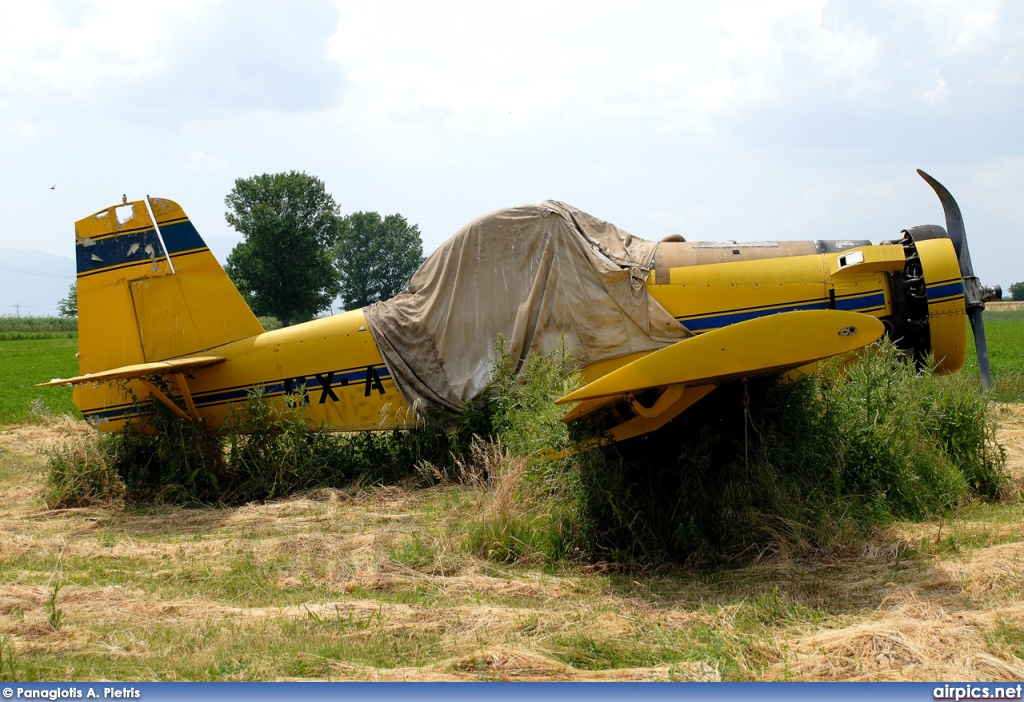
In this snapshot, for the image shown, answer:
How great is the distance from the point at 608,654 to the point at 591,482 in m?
1.80

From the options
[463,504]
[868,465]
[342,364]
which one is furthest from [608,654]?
[342,364]

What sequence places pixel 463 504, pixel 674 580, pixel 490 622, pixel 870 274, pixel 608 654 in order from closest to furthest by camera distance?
pixel 608 654
pixel 490 622
pixel 674 580
pixel 463 504
pixel 870 274

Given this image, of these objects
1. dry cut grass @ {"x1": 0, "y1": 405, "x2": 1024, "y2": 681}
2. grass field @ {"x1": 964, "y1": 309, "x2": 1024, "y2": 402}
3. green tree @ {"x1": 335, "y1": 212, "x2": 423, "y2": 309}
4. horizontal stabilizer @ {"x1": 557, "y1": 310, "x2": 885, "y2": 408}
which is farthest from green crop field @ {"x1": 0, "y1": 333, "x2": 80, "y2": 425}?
green tree @ {"x1": 335, "y1": 212, "x2": 423, "y2": 309}

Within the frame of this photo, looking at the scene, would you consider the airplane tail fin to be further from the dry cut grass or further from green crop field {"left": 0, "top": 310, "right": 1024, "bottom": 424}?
green crop field {"left": 0, "top": 310, "right": 1024, "bottom": 424}

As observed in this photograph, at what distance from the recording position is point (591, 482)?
5.46 m

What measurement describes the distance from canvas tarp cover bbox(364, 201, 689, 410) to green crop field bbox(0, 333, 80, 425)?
392 inches

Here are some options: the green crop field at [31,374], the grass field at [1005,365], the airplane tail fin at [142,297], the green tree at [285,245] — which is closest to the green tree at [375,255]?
the green tree at [285,245]

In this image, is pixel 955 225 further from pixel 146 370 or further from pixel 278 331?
pixel 146 370

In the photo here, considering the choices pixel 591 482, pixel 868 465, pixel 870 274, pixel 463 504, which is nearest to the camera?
pixel 591 482

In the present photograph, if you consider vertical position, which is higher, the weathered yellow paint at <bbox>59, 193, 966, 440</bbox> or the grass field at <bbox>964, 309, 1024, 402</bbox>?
the weathered yellow paint at <bbox>59, 193, 966, 440</bbox>

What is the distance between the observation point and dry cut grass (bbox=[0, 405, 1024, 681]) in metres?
3.61

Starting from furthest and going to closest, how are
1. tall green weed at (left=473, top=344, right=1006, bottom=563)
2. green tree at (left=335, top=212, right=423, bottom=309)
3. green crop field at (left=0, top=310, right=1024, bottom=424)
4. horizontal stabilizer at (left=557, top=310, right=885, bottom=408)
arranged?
green tree at (left=335, top=212, right=423, bottom=309), green crop field at (left=0, top=310, right=1024, bottom=424), tall green weed at (left=473, top=344, right=1006, bottom=563), horizontal stabilizer at (left=557, top=310, right=885, bottom=408)

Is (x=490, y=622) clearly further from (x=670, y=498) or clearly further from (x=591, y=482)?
(x=670, y=498)

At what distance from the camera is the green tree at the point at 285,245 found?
186 ft
